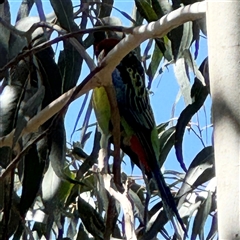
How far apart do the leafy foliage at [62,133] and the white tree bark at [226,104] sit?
27cm

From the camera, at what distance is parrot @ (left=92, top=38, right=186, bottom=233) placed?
1393 millimetres

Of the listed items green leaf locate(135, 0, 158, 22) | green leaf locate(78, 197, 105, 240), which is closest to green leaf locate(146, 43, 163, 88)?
green leaf locate(135, 0, 158, 22)

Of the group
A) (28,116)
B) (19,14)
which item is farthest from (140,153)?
(28,116)

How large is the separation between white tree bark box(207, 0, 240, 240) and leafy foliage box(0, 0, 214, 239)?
10.6 inches

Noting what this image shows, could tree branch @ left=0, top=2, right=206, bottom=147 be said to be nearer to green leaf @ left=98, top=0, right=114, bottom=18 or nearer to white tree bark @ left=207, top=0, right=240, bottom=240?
white tree bark @ left=207, top=0, right=240, bottom=240

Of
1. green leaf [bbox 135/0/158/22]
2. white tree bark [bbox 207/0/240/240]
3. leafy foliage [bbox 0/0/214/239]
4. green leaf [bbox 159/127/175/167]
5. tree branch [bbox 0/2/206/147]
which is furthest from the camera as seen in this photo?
green leaf [bbox 159/127/175/167]

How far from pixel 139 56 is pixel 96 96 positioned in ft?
0.79

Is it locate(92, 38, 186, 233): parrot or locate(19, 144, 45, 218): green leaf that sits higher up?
locate(92, 38, 186, 233): parrot

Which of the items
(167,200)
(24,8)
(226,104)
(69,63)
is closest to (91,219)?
(167,200)

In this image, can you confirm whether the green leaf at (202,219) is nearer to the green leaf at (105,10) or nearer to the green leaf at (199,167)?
the green leaf at (199,167)

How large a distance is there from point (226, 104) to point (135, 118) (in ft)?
3.11

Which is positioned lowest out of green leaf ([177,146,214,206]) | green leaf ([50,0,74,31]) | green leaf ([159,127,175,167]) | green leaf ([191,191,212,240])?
green leaf ([191,191,212,240])

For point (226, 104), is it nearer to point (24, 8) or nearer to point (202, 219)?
point (24, 8)

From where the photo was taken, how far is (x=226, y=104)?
61 centimetres
